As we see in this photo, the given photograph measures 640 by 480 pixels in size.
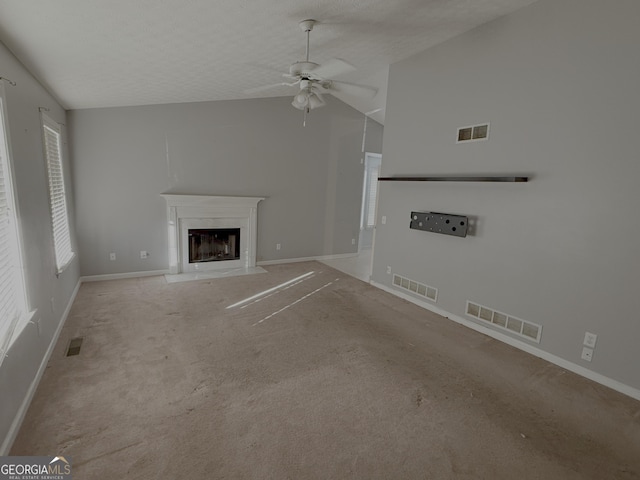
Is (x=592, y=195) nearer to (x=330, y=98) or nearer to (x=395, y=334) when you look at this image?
(x=395, y=334)

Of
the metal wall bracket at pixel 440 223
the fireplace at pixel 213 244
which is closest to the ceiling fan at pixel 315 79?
the metal wall bracket at pixel 440 223

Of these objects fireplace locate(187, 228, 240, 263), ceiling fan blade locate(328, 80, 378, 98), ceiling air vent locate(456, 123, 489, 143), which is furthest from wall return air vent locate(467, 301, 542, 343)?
fireplace locate(187, 228, 240, 263)

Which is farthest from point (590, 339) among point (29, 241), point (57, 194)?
point (57, 194)

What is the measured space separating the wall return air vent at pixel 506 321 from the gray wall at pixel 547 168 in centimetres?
7

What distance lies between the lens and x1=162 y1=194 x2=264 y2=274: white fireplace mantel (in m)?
4.96

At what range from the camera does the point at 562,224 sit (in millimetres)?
2777

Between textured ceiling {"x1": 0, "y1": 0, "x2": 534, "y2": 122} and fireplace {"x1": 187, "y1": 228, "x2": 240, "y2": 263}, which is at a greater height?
textured ceiling {"x1": 0, "y1": 0, "x2": 534, "y2": 122}

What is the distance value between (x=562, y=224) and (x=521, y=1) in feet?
6.63

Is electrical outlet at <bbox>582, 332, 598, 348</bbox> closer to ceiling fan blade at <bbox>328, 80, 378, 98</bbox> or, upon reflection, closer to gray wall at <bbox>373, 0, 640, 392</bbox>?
gray wall at <bbox>373, 0, 640, 392</bbox>

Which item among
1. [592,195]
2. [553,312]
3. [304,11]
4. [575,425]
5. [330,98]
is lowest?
[575,425]

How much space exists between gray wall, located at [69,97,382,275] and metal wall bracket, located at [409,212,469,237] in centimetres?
259

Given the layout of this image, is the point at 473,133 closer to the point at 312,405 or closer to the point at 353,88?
the point at 353,88

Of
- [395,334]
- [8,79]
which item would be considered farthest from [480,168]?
[8,79]

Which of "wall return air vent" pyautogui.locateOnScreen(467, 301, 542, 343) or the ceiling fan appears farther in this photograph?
"wall return air vent" pyautogui.locateOnScreen(467, 301, 542, 343)
